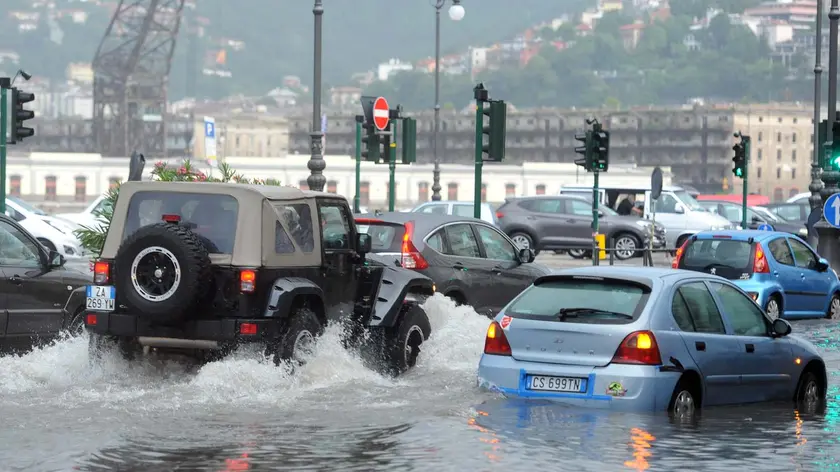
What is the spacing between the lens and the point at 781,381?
40.3ft

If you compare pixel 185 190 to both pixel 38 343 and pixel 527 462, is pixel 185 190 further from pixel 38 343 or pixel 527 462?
pixel 527 462

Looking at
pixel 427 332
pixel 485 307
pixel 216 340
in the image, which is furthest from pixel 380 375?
pixel 485 307

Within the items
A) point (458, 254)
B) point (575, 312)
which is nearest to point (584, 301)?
point (575, 312)

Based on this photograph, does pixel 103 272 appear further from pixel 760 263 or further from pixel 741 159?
pixel 741 159

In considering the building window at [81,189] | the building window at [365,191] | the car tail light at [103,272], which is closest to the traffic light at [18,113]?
the car tail light at [103,272]

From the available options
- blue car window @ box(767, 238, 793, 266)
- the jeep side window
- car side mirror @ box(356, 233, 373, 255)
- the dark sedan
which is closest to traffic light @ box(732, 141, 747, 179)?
blue car window @ box(767, 238, 793, 266)

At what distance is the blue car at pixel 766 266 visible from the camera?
21.8 meters

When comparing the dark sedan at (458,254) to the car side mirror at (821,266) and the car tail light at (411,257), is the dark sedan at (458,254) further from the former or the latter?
the car side mirror at (821,266)

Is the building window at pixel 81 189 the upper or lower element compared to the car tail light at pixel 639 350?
lower

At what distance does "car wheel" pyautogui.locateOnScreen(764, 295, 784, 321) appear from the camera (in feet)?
71.2

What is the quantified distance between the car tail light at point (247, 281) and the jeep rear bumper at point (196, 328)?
22 cm

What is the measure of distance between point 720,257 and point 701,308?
1071 centimetres

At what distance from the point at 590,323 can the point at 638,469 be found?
7.30 ft

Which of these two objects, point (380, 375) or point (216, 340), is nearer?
point (216, 340)
